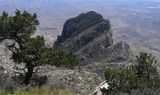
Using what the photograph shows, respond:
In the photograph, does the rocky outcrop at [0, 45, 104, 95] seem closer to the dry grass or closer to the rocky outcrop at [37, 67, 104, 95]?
the rocky outcrop at [37, 67, 104, 95]

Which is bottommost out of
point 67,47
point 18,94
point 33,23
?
point 67,47

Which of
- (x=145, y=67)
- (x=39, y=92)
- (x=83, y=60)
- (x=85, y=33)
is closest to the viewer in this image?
(x=39, y=92)

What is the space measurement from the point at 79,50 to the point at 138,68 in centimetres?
3188

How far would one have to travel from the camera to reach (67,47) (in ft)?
220

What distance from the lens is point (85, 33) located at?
70.2 meters

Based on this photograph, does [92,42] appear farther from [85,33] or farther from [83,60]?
[83,60]

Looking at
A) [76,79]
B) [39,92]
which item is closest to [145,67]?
[76,79]

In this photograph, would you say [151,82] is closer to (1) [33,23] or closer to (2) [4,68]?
(1) [33,23]

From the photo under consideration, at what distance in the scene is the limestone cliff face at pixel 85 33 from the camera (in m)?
64.9

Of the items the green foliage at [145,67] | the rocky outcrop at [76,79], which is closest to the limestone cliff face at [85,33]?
the green foliage at [145,67]

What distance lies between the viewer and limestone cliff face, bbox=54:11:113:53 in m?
64.9

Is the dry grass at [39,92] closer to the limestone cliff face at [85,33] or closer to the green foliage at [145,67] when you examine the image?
the green foliage at [145,67]

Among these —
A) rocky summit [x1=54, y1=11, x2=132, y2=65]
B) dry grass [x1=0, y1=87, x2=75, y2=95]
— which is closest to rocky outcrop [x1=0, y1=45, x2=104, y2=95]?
dry grass [x1=0, y1=87, x2=75, y2=95]

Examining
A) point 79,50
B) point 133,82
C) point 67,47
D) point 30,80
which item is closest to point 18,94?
point 30,80
